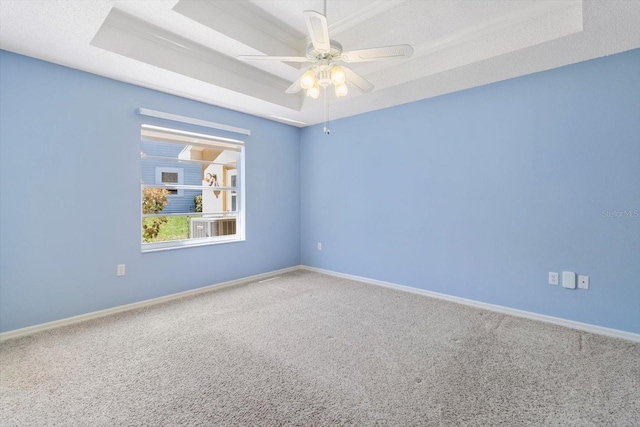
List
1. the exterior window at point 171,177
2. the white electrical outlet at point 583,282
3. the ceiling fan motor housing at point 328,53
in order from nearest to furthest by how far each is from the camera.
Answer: the ceiling fan motor housing at point 328,53 < the white electrical outlet at point 583,282 < the exterior window at point 171,177

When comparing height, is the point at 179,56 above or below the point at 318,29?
above

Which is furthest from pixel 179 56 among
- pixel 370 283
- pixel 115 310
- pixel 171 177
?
pixel 370 283

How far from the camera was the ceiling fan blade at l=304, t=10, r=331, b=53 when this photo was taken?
5.19 ft

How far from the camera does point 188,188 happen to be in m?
3.81

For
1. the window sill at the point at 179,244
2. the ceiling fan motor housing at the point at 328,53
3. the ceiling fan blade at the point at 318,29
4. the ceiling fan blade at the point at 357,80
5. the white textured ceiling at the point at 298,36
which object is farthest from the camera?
the window sill at the point at 179,244

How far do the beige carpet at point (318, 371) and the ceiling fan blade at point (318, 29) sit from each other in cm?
218

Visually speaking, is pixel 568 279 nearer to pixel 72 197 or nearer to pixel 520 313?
pixel 520 313

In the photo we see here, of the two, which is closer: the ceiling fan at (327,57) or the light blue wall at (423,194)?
the ceiling fan at (327,57)

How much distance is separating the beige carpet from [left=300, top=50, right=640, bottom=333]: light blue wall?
446 millimetres

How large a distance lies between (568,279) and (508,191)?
989mm

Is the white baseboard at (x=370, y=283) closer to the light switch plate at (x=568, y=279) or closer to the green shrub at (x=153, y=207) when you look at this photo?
the light switch plate at (x=568, y=279)

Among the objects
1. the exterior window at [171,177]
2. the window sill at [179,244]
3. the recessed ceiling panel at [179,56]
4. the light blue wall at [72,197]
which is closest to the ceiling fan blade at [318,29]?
the recessed ceiling panel at [179,56]

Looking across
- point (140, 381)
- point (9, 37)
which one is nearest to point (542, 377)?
point (140, 381)

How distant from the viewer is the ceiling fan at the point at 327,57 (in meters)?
1.78
